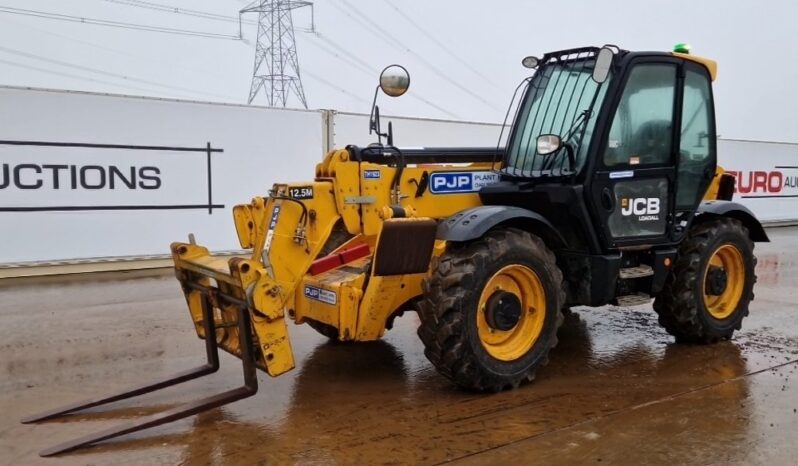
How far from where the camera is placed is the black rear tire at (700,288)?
18.3 feet

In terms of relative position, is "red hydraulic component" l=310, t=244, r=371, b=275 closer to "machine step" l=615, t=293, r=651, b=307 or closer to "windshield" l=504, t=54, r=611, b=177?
"windshield" l=504, t=54, r=611, b=177

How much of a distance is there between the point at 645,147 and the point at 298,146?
6.76m

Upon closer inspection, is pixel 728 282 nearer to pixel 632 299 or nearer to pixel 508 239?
pixel 632 299

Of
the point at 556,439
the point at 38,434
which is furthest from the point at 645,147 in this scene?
the point at 38,434

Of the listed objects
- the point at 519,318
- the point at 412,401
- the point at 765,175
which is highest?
the point at 765,175

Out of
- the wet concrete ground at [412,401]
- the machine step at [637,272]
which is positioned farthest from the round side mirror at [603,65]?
the wet concrete ground at [412,401]

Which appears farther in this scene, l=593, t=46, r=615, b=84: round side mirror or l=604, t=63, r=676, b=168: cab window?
l=604, t=63, r=676, b=168: cab window

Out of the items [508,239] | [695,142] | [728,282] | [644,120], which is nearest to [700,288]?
[728,282]

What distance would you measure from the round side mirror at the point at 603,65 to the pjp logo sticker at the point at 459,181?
47.6 inches

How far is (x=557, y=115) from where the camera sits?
536 centimetres

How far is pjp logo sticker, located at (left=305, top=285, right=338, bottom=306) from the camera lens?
4477 millimetres

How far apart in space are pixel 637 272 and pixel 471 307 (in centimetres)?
170

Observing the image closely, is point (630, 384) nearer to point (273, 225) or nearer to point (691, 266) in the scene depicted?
point (691, 266)

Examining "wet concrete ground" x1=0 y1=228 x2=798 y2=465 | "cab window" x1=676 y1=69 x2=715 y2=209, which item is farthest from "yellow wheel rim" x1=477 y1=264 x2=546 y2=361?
"cab window" x1=676 y1=69 x2=715 y2=209
